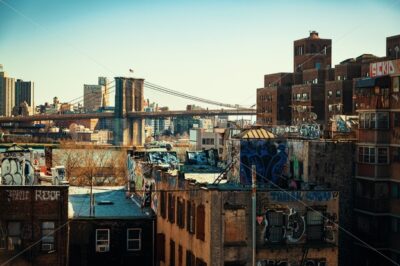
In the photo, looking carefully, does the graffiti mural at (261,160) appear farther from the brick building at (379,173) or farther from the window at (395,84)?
the window at (395,84)

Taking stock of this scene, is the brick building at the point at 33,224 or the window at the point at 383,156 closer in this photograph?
the brick building at the point at 33,224

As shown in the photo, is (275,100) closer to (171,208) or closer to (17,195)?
(171,208)

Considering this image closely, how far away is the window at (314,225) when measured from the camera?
31000 mm

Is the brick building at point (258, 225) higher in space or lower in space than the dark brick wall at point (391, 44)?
lower

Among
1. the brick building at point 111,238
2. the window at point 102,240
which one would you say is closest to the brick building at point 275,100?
the brick building at point 111,238

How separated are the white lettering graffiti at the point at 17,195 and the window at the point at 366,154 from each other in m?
20.8

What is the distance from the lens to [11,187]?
33.2 metres

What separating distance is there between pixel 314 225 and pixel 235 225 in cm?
392

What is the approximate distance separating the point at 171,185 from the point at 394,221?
1442cm

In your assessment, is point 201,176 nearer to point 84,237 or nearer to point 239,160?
point 239,160

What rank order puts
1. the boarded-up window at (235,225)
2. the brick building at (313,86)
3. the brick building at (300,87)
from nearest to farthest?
the boarded-up window at (235,225) → the brick building at (313,86) → the brick building at (300,87)

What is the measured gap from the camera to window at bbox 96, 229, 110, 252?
3894 cm

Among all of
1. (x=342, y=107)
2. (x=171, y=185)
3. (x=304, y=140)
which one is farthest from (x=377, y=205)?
(x=342, y=107)

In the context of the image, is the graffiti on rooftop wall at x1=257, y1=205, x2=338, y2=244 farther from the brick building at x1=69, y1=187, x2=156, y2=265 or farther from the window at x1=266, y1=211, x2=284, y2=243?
the brick building at x1=69, y1=187, x2=156, y2=265
